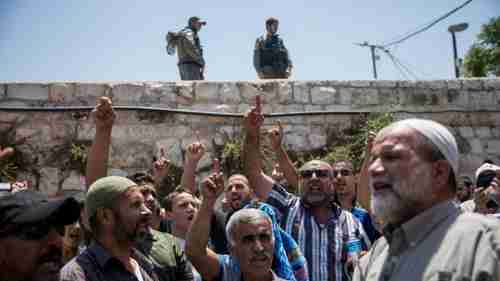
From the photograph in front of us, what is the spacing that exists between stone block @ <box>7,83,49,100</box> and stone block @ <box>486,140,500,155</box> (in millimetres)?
6997

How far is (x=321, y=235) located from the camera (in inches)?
157

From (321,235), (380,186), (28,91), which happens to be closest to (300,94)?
(28,91)

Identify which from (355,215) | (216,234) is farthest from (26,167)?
(355,215)

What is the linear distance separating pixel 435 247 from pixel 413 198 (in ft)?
0.78

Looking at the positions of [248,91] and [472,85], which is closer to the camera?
[248,91]

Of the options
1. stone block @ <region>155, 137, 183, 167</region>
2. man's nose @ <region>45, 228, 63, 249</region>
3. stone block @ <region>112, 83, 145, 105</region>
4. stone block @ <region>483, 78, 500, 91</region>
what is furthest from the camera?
stone block @ <region>483, 78, 500, 91</region>

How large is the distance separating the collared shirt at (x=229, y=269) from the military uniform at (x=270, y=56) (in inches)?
255

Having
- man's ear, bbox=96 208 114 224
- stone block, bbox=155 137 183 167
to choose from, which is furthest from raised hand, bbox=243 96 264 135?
stone block, bbox=155 137 183 167

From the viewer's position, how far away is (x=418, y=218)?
2072 mm

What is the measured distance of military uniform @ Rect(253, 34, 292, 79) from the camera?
946 centimetres

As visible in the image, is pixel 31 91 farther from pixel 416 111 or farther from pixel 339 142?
pixel 416 111

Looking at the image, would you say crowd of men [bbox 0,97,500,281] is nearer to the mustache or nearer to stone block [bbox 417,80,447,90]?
the mustache

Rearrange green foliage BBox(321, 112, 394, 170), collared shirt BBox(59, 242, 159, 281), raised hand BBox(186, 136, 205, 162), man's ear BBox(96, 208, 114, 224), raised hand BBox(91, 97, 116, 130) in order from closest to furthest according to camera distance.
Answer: collared shirt BBox(59, 242, 159, 281), man's ear BBox(96, 208, 114, 224), raised hand BBox(91, 97, 116, 130), raised hand BBox(186, 136, 205, 162), green foliage BBox(321, 112, 394, 170)

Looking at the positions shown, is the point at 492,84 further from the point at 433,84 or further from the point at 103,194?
the point at 103,194
